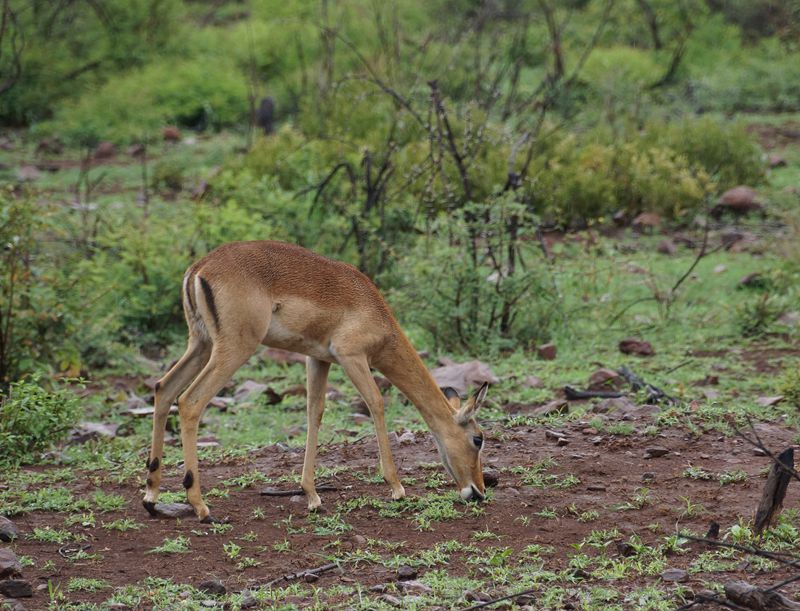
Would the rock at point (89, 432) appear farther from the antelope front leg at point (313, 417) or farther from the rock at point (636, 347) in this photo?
the rock at point (636, 347)

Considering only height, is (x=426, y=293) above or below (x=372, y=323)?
below

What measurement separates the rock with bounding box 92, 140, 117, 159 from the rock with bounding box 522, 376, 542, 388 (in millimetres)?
10277

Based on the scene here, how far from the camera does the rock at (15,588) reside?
4613 millimetres

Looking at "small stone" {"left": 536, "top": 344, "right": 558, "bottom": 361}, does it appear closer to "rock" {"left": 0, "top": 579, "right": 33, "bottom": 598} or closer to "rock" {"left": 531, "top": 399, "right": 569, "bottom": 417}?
"rock" {"left": 531, "top": 399, "right": 569, "bottom": 417}

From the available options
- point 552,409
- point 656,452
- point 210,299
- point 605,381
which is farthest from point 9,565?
point 605,381

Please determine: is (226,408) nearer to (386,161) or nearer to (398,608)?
(386,161)

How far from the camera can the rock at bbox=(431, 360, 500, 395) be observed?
796 cm

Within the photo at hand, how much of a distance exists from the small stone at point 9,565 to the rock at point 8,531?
447mm

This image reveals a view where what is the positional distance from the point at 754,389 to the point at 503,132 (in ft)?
14.2

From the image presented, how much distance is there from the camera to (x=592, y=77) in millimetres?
18281

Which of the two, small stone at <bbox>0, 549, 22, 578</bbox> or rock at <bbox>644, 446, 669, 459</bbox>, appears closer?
small stone at <bbox>0, 549, 22, 578</bbox>

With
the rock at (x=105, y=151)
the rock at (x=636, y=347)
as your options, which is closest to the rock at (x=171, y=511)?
the rock at (x=636, y=347)

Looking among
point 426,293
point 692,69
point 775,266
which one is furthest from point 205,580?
point 692,69

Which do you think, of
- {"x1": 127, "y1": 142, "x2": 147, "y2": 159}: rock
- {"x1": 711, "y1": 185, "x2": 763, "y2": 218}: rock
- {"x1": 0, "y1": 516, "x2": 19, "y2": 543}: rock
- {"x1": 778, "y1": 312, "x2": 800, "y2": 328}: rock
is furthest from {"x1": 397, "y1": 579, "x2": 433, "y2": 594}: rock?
{"x1": 127, "y1": 142, "x2": 147, "y2": 159}: rock
